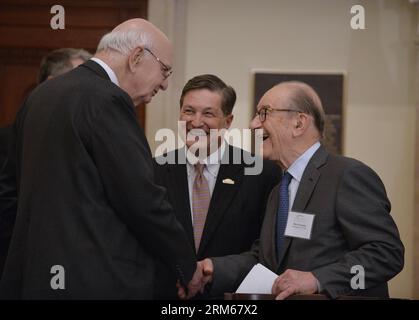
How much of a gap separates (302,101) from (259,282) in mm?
835

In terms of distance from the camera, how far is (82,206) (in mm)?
2287

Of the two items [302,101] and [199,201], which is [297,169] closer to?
[302,101]

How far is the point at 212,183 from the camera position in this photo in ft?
10.6

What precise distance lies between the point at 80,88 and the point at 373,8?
368 cm

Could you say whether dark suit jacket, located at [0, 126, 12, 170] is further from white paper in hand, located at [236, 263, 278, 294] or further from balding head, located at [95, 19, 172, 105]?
white paper in hand, located at [236, 263, 278, 294]

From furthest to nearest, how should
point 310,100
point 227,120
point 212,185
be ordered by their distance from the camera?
point 227,120 → point 212,185 → point 310,100

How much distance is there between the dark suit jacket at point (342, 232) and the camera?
2527 millimetres

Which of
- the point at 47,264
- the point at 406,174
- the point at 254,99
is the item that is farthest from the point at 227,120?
the point at 406,174

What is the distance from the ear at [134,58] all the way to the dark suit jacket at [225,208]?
2.53 ft

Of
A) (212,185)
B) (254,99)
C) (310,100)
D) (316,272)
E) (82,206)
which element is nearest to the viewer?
(82,206)

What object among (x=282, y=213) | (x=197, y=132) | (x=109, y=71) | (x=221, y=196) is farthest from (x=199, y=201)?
(x=109, y=71)

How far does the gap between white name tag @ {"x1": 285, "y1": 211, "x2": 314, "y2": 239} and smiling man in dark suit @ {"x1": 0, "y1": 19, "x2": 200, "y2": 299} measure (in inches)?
18.6

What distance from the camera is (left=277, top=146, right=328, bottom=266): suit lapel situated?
2.73 m

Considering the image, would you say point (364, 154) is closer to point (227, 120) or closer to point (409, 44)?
point (409, 44)
